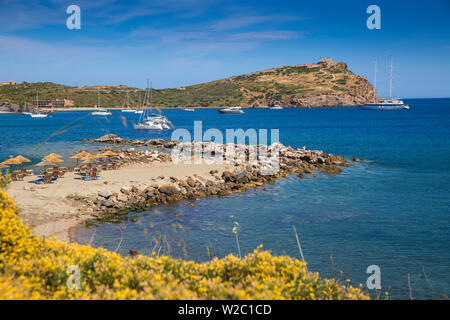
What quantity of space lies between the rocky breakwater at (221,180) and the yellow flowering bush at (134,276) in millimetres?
11932

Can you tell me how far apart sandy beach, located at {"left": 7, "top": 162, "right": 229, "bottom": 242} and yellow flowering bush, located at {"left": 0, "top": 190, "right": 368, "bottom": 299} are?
6.18m

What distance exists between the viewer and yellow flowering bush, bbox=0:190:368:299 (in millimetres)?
5035

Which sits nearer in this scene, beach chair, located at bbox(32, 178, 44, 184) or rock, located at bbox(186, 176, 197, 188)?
beach chair, located at bbox(32, 178, 44, 184)

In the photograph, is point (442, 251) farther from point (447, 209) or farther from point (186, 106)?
point (186, 106)

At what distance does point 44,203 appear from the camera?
718 inches

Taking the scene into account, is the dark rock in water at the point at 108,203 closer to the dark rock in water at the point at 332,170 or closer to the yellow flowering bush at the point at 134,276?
the yellow flowering bush at the point at 134,276

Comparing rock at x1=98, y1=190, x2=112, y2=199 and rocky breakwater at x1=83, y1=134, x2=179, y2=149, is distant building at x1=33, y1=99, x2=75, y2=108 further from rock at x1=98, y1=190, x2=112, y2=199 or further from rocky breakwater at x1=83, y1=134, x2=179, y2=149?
rock at x1=98, y1=190, x2=112, y2=199

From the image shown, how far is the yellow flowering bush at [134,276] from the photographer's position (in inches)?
198

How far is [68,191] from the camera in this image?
67.5 ft

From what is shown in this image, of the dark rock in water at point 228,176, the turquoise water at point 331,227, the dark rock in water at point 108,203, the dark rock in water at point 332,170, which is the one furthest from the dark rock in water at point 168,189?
the dark rock in water at point 332,170

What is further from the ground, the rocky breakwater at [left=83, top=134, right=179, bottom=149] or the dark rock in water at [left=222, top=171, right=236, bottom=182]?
the rocky breakwater at [left=83, top=134, right=179, bottom=149]

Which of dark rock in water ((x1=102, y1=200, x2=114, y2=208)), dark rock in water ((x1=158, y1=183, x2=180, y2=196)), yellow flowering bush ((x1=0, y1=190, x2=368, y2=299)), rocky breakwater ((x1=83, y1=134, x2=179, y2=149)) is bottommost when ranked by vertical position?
dark rock in water ((x1=102, y1=200, x2=114, y2=208))

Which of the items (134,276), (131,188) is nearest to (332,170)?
(131,188)

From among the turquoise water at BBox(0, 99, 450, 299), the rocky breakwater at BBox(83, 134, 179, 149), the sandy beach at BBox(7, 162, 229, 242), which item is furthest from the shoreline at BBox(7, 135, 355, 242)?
the rocky breakwater at BBox(83, 134, 179, 149)
